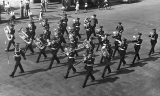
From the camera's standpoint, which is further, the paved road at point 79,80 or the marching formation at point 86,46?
the marching formation at point 86,46

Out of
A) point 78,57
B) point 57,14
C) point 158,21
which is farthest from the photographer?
point 57,14

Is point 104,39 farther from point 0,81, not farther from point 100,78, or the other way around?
point 0,81

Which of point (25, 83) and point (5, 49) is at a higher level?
point (5, 49)

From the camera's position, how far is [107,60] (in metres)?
17.4

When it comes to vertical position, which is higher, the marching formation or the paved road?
the marching formation

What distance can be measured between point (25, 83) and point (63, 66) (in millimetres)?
3885

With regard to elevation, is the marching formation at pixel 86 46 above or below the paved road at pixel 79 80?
above

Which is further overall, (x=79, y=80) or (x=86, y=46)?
(x=86, y=46)

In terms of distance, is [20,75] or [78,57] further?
[78,57]

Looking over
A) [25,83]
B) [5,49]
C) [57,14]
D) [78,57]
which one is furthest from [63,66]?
[57,14]

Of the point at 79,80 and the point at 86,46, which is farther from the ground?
the point at 86,46

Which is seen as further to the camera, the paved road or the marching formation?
the marching formation

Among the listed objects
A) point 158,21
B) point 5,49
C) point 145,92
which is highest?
point 158,21

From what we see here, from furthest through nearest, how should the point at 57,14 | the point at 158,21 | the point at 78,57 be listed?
the point at 57,14 → the point at 158,21 → the point at 78,57
